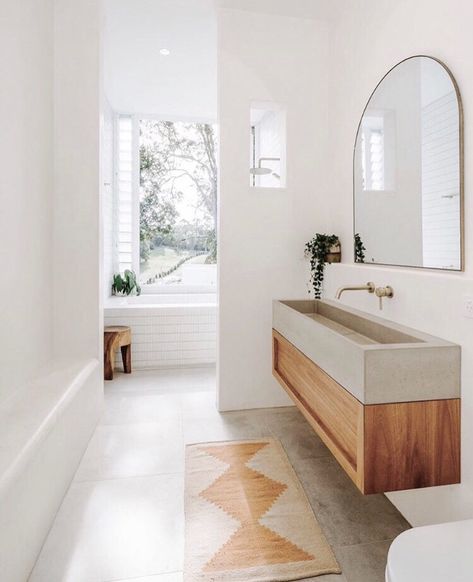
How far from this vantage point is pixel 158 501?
78.0 inches

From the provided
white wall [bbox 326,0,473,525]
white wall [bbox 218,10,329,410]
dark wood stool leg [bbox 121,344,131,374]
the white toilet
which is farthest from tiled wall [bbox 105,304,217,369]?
the white toilet

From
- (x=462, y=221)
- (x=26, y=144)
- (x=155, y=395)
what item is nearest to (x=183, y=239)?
(x=155, y=395)

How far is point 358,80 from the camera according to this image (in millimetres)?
2652

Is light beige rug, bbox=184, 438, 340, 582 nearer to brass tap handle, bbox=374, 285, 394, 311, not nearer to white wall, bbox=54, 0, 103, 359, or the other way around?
brass tap handle, bbox=374, 285, 394, 311

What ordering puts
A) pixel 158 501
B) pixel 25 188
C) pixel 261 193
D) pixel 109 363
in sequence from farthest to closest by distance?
pixel 109 363 → pixel 261 193 → pixel 25 188 → pixel 158 501

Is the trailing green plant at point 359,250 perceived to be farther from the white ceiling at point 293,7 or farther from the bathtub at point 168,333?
the bathtub at point 168,333

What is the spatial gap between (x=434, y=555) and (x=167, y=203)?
478 centimetres

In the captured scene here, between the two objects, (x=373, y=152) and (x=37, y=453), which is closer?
(x=37, y=453)

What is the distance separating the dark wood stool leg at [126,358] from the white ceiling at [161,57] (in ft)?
9.16

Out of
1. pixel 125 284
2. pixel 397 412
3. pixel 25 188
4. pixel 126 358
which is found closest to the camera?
pixel 397 412

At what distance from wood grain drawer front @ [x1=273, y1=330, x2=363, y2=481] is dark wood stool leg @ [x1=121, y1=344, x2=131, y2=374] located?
6.57ft

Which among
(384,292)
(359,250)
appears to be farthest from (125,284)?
(384,292)

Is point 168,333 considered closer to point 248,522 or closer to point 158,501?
point 158,501

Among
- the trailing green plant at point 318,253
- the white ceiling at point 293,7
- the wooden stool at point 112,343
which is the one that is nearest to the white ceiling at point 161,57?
the white ceiling at point 293,7
